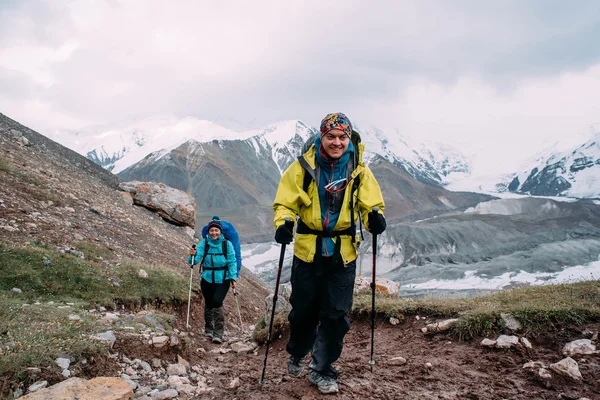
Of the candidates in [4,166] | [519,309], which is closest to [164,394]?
[519,309]

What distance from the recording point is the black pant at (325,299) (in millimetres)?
4648

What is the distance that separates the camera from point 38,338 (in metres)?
4.68

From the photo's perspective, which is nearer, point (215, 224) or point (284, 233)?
point (284, 233)

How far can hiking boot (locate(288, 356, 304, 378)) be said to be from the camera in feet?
17.0

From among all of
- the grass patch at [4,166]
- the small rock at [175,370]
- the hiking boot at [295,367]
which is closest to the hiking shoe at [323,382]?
the hiking boot at [295,367]

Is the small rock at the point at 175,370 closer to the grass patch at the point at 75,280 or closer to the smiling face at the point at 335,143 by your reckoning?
the grass patch at the point at 75,280

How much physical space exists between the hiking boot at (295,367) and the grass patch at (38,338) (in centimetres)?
238

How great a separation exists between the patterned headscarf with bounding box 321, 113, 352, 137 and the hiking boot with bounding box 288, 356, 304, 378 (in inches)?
116

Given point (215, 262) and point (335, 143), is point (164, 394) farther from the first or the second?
point (215, 262)

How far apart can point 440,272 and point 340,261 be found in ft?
292

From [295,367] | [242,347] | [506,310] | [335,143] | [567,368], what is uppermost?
[335,143]

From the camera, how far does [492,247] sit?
4695 inches

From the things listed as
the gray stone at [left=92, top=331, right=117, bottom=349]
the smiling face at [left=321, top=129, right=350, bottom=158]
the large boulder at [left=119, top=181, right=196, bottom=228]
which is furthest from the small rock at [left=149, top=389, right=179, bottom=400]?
the large boulder at [left=119, top=181, right=196, bottom=228]

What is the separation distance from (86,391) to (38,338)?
1430 millimetres
